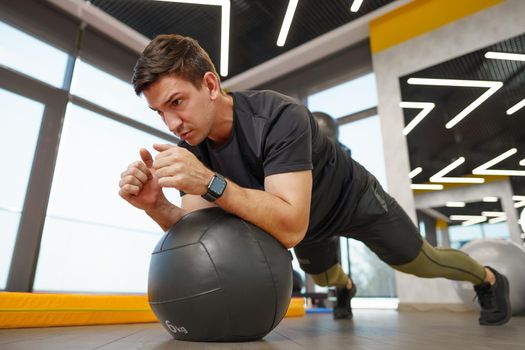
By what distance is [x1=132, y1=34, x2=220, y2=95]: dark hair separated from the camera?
1.14 metres

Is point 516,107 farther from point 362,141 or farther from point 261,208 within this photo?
point 261,208

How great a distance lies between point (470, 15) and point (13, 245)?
5.22 metres

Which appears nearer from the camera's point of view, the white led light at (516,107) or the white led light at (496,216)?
the white led light at (496,216)

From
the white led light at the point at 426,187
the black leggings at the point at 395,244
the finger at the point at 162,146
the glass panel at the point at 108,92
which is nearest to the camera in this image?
the finger at the point at 162,146

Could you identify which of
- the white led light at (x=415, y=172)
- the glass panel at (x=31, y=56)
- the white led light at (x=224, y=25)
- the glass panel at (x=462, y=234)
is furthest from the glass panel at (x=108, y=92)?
the glass panel at (x=462, y=234)

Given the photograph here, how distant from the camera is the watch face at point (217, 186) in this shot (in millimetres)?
975

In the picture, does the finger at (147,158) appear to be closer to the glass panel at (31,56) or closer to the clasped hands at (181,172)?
the clasped hands at (181,172)

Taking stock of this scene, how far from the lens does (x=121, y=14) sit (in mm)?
4383

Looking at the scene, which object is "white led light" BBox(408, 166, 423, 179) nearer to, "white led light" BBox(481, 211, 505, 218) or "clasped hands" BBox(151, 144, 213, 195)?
"white led light" BBox(481, 211, 505, 218)

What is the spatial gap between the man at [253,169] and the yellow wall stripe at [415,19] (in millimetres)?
3242

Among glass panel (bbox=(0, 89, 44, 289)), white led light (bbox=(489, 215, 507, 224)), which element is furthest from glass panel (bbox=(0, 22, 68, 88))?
white led light (bbox=(489, 215, 507, 224))

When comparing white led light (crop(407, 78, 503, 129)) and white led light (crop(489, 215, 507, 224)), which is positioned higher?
white led light (crop(407, 78, 503, 129))

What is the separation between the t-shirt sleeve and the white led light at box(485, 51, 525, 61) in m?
3.34

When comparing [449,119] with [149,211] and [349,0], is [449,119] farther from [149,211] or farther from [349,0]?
[149,211]
